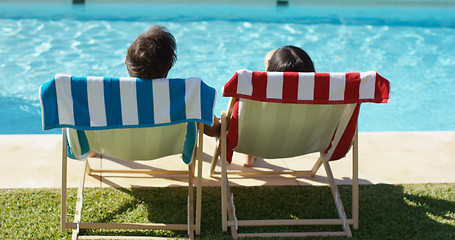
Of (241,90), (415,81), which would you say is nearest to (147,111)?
(241,90)

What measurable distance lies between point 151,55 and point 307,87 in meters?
0.90

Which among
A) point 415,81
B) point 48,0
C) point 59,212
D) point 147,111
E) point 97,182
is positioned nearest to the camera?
point 147,111

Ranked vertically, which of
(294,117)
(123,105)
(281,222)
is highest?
(123,105)

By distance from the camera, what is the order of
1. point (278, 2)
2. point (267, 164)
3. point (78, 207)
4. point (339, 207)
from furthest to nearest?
1. point (278, 2)
2. point (267, 164)
3. point (339, 207)
4. point (78, 207)

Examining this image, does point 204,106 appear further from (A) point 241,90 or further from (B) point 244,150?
(B) point 244,150

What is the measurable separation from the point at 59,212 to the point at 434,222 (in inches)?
94.7

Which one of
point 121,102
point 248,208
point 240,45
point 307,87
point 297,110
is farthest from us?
point 240,45

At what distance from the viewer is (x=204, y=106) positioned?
2.89 metres

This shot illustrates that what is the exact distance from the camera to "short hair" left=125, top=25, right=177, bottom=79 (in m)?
3.01

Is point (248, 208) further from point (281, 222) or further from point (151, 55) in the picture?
point (151, 55)

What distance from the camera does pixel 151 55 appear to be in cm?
302

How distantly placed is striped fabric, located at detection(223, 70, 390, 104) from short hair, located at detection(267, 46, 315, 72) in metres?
0.33

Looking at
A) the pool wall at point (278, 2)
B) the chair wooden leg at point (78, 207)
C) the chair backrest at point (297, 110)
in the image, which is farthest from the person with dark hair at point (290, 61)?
the pool wall at point (278, 2)

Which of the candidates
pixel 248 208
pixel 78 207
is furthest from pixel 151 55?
pixel 248 208
